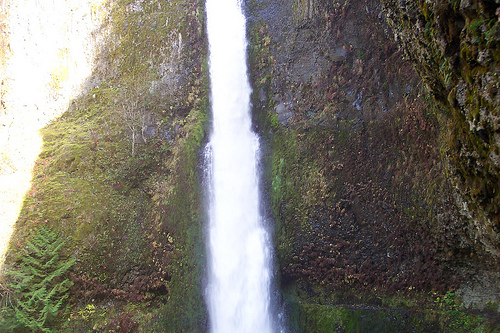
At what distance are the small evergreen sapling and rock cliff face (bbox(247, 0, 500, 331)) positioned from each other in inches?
256

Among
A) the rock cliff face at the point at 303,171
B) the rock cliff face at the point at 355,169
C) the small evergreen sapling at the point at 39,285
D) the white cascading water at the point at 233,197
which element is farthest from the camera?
the white cascading water at the point at 233,197

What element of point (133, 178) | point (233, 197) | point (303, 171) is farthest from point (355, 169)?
point (133, 178)

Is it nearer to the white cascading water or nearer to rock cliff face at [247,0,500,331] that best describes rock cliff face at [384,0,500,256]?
rock cliff face at [247,0,500,331]

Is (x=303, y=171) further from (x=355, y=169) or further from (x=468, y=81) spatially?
(x=468, y=81)

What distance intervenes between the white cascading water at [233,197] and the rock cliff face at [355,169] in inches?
24.2

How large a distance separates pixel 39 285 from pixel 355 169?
9.49 meters

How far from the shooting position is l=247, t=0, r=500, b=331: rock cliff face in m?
7.48

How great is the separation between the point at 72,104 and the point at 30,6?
4363mm

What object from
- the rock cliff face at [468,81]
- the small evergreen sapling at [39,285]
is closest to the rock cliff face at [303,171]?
the rock cliff face at [468,81]

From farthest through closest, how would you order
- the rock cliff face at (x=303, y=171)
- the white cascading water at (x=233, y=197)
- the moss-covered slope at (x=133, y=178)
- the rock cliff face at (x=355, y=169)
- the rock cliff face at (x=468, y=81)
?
the moss-covered slope at (x=133, y=178) < the white cascading water at (x=233, y=197) < the rock cliff face at (x=355, y=169) < the rock cliff face at (x=303, y=171) < the rock cliff face at (x=468, y=81)

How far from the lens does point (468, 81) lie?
4.23 meters

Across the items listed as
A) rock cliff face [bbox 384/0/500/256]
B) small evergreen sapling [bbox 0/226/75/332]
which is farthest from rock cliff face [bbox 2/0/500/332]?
small evergreen sapling [bbox 0/226/75/332]

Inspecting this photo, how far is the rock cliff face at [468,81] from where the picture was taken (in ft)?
12.3

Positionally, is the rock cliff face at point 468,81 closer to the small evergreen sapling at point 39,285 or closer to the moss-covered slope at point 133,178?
the moss-covered slope at point 133,178
